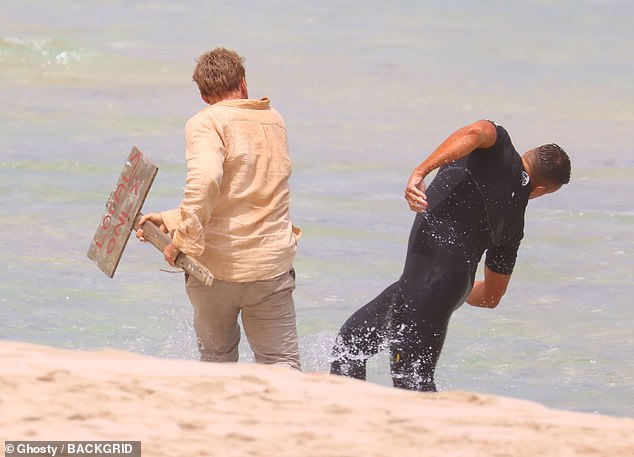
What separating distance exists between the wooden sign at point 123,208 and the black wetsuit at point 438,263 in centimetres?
103

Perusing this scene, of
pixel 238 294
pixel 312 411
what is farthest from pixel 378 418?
pixel 238 294

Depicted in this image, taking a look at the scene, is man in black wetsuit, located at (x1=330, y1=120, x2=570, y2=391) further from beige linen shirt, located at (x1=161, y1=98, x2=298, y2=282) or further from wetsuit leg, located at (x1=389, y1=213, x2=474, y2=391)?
beige linen shirt, located at (x1=161, y1=98, x2=298, y2=282)

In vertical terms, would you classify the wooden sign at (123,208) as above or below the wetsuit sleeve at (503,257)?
above

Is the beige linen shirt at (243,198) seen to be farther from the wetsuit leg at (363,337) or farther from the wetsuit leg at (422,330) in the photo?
the wetsuit leg at (422,330)

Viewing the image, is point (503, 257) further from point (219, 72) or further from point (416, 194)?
point (219, 72)

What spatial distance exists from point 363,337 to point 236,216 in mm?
779

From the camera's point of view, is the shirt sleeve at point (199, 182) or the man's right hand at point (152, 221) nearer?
the shirt sleeve at point (199, 182)

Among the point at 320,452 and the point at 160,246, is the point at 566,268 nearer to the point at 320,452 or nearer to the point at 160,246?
the point at 160,246

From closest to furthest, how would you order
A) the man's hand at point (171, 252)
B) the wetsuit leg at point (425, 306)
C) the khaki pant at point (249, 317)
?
A: the man's hand at point (171, 252) < the khaki pant at point (249, 317) < the wetsuit leg at point (425, 306)

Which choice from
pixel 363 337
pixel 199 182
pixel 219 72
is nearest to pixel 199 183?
pixel 199 182

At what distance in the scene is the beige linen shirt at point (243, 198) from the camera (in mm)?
5434

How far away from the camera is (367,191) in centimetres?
1241

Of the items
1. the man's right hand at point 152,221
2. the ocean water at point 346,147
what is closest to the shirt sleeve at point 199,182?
the man's right hand at point 152,221

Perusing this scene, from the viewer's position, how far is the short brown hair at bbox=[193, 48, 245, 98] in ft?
18.3
